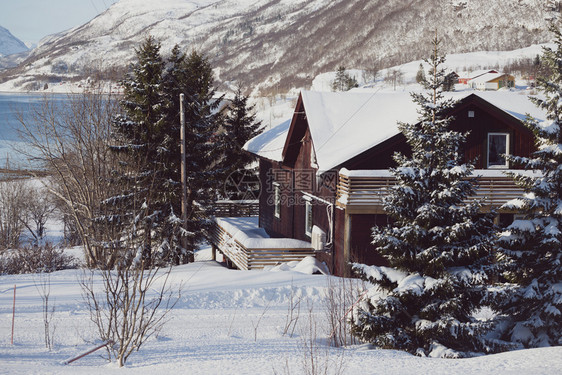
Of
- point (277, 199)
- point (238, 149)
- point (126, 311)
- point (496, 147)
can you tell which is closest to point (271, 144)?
point (277, 199)

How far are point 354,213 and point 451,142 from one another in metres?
7.18

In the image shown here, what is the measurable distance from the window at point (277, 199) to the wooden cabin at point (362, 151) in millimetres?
3258

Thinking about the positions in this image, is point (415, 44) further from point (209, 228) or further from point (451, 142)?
point (451, 142)

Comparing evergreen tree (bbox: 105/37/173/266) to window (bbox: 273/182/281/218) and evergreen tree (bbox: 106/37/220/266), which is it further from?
window (bbox: 273/182/281/218)

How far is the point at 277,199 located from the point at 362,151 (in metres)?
9.12

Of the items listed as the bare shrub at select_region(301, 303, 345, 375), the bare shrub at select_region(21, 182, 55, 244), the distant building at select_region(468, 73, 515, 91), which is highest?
the distant building at select_region(468, 73, 515, 91)

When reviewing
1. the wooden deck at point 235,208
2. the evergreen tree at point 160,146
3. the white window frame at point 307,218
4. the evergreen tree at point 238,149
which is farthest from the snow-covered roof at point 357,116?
the evergreen tree at point 238,149

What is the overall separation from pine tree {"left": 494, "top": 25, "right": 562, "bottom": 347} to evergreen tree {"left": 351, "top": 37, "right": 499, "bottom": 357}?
978mm

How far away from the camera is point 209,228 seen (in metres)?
27.3

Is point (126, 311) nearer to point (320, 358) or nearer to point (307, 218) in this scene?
point (320, 358)

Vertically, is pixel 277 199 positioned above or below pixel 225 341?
above

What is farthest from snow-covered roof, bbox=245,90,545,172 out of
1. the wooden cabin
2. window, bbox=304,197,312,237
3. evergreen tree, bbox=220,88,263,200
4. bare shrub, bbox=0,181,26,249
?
bare shrub, bbox=0,181,26,249

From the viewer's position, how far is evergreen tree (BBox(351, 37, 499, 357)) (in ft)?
33.0

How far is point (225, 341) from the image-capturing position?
10.8 metres
